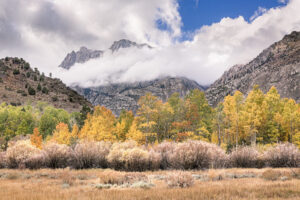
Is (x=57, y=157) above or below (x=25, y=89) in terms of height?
below

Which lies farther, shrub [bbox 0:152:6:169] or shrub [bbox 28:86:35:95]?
shrub [bbox 28:86:35:95]

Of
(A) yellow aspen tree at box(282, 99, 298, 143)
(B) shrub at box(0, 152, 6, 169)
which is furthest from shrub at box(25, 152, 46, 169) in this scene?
(A) yellow aspen tree at box(282, 99, 298, 143)

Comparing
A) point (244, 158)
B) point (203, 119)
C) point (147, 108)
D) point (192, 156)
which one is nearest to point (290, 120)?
point (203, 119)

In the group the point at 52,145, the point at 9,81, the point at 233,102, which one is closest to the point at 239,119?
the point at 233,102

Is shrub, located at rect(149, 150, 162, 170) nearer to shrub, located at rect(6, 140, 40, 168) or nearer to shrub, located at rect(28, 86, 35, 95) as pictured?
shrub, located at rect(6, 140, 40, 168)

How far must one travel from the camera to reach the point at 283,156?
14.9m

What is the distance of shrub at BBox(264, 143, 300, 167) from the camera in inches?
575

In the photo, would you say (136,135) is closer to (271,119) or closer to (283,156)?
(271,119)

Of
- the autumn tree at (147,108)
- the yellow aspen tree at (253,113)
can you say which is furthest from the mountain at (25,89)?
the yellow aspen tree at (253,113)

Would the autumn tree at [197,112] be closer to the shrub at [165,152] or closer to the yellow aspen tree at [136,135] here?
the yellow aspen tree at [136,135]

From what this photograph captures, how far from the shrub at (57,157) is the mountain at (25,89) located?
83881mm

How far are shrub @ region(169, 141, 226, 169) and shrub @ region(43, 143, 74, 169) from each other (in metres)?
7.11

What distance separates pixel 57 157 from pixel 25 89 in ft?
347

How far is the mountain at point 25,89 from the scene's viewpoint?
3745 inches
